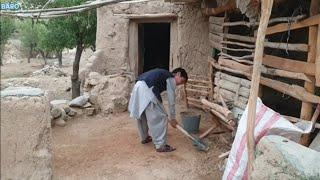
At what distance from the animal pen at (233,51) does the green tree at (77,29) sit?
653mm

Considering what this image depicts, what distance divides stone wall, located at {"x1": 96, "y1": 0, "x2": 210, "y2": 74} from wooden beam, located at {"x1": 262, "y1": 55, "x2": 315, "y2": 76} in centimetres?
385

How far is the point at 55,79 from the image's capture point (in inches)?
656

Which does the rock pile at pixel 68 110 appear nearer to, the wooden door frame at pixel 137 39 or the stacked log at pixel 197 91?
the wooden door frame at pixel 137 39

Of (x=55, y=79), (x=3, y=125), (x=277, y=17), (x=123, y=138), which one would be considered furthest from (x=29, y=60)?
(x=3, y=125)

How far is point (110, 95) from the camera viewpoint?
855 cm

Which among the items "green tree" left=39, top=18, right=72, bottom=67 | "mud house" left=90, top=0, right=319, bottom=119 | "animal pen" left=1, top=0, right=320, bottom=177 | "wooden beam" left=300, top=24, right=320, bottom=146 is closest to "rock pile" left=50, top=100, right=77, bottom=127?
"animal pen" left=1, top=0, right=320, bottom=177

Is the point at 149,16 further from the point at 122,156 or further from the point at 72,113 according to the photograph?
the point at 122,156

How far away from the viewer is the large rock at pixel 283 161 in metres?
3.38

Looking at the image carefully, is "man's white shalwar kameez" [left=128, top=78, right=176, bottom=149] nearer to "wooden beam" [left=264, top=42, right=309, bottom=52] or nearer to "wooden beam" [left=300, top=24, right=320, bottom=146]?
"wooden beam" [left=264, top=42, right=309, bottom=52]

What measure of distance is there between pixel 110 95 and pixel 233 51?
264cm

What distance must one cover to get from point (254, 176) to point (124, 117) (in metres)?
4.93

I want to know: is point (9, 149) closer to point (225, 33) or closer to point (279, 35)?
point (279, 35)

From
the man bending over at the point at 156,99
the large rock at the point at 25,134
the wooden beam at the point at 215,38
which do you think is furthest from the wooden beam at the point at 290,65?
the large rock at the point at 25,134

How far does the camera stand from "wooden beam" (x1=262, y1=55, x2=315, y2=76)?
450cm
